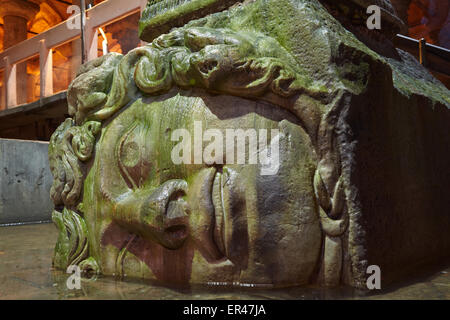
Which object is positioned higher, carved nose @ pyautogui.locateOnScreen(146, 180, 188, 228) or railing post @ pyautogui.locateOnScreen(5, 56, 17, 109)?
railing post @ pyautogui.locateOnScreen(5, 56, 17, 109)

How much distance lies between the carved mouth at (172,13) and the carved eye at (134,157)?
757 mm

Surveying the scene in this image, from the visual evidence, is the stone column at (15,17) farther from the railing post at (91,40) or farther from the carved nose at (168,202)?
the carved nose at (168,202)

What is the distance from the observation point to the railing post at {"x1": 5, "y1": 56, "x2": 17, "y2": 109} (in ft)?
33.5

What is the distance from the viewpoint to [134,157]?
209 centimetres

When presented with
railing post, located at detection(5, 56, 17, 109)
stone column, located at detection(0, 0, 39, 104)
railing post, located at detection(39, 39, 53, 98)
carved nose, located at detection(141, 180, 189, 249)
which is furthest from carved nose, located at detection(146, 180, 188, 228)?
stone column, located at detection(0, 0, 39, 104)

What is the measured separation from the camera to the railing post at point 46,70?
29.6 ft

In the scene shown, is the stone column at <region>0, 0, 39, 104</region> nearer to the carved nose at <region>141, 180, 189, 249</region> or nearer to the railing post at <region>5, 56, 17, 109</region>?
the railing post at <region>5, 56, 17, 109</region>

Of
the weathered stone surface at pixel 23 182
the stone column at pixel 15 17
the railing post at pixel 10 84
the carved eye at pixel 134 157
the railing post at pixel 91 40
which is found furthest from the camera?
the stone column at pixel 15 17

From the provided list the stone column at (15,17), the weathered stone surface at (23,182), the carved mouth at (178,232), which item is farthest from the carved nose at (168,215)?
the stone column at (15,17)

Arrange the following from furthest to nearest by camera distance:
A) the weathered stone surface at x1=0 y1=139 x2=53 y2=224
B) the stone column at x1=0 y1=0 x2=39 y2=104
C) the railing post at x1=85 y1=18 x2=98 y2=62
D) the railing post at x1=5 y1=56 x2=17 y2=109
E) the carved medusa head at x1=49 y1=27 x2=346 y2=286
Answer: the stone column at x1=0 y1=0 x2=39 y2=104, the railing post at x1=5 y1=56 x2=17 y2=109, the railing post at x1=85 y1=18 x2=98 y2=62, the weathered stone surface at x1=0 y1=139 x2=53 y2=224, the carved medusa head at x1=49 y1=27 x2=346 y2=286

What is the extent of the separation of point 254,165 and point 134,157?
23.9 inches

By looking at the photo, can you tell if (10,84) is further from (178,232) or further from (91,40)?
(178,232)

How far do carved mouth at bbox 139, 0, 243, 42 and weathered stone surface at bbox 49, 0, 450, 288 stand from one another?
130 millimetres
